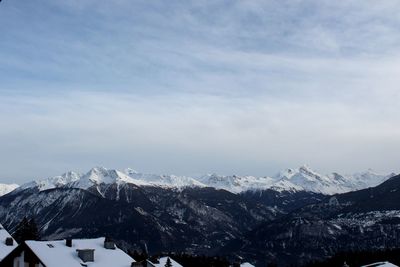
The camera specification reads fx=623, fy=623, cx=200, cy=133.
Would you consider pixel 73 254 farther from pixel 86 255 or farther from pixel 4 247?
pixel 4 247

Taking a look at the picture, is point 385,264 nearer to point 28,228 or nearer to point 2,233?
point 2,233

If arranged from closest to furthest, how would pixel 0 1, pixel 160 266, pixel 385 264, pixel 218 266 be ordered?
pixel 0 1 → pixel 160 266 → pixel 385 264 → pixel 218 266

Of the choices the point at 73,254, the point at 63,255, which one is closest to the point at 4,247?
the point at 73,254

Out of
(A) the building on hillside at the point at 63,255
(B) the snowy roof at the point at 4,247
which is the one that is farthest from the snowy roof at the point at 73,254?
(B) the snowy roof at the point at 4,247

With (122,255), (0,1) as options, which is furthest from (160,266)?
(0,1)

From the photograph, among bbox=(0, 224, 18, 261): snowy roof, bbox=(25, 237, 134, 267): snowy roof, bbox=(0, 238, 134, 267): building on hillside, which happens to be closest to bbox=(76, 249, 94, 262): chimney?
bbox=(0, 238, 134, 267): building on hillside

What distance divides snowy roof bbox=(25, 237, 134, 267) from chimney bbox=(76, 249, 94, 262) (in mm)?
496

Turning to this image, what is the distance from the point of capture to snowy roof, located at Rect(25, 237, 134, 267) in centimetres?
8250

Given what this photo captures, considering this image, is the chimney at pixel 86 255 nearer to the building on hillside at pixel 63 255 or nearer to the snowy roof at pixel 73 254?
the building on hillside at pixel 63 255

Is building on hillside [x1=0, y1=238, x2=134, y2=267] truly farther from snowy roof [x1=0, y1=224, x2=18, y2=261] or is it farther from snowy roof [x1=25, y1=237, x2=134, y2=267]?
snowy roof [x1=0, y1=224, x2=18, y2=261]

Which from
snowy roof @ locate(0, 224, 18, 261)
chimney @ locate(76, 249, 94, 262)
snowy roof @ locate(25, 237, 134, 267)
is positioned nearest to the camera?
snowy roof @ locate(25, 237, 134, 267)

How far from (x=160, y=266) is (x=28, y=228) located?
72526 mm

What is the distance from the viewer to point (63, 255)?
85.4m

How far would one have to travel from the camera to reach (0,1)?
19.5 meters
